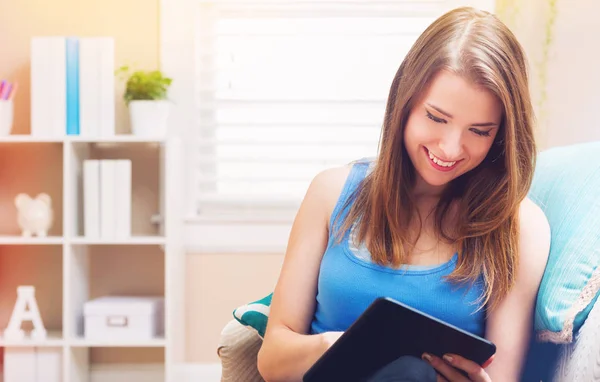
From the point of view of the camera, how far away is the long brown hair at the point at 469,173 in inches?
47.8

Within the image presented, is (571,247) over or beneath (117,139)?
beneath

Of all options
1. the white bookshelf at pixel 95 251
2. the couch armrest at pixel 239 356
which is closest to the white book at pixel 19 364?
the white bookshelf at pixel 95 251

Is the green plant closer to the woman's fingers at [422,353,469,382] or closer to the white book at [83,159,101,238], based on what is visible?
the white book at [83,159,101,238]

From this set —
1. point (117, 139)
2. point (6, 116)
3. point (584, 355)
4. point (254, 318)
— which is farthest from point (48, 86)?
point (584, 355)

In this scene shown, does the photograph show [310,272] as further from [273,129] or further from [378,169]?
[273,129]

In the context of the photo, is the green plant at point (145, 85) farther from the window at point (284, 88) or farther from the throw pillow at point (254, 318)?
the throw pillow at point (254, 318)

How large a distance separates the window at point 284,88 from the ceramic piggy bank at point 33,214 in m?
0.57

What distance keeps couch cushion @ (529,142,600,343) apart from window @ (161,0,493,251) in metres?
1.62

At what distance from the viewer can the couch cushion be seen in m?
1.15

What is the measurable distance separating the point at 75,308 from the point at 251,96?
1.11m

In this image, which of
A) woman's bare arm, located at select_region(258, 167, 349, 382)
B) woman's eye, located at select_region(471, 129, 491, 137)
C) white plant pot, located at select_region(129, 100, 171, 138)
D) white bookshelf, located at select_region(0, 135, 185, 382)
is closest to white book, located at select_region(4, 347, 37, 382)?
white bookshelf, located at select_region(0, 135, 185, 382)

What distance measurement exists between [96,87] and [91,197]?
0.42 metres

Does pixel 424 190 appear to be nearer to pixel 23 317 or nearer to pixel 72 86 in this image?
pixel 72 86

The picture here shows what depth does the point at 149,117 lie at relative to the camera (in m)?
2.71
